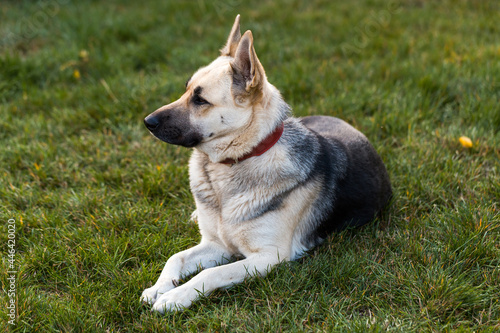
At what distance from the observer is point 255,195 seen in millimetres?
3146

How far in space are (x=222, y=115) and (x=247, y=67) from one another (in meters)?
0.35

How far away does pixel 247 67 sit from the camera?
307 centimetres

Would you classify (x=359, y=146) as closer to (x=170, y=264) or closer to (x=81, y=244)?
(x=170, y=264)

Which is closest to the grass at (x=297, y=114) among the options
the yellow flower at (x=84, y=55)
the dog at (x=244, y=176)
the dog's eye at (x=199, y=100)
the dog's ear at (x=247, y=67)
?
the yellow flower at (x=84, y=55)

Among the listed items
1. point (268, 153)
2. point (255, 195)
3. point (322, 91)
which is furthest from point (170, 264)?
point (322, 91)

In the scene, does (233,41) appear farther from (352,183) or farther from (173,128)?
(352,183)

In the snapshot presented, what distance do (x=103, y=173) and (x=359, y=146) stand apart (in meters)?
2.28

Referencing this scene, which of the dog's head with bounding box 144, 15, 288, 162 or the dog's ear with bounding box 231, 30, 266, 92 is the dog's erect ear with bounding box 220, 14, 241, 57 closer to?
the dog's head with bounding box 144, 15, 288, 162

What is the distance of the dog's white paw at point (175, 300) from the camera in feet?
9.22

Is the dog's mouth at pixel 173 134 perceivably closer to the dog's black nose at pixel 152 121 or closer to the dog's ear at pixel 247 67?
the dog's black nose at pixel 152 121

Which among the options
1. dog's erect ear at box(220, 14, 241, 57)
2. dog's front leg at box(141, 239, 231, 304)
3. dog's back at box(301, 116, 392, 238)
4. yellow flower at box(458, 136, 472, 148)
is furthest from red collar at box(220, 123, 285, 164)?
yellow flower at box(458, 136, 472, 148)

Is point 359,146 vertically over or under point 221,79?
under

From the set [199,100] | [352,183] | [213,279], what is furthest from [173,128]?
[352,183]

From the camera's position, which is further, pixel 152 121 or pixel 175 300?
pixel 152 121
